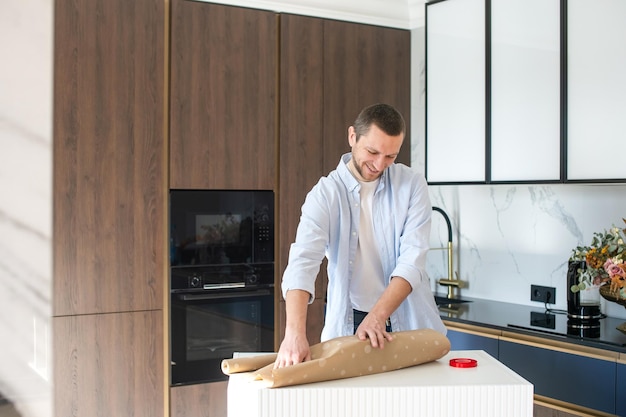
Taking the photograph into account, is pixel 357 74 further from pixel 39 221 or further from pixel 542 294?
pixel 39 221

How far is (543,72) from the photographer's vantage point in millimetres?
3141

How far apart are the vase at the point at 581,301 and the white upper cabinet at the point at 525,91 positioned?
15.3 inches

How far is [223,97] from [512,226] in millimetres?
1550

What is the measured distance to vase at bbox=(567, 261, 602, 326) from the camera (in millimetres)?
3080

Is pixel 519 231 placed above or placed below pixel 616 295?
above

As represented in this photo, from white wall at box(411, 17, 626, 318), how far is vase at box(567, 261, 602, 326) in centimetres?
16

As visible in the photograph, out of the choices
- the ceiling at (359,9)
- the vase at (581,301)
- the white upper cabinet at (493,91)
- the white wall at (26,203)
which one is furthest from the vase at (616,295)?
the white wall at (26,203)

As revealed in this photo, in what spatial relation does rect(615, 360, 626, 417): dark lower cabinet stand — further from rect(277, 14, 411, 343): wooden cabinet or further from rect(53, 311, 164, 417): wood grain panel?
rect(53, 311, 164, 417): wood grain panel

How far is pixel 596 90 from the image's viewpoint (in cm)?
293

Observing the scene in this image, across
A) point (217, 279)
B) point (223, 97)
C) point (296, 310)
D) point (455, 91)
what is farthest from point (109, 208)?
point (455, 91)

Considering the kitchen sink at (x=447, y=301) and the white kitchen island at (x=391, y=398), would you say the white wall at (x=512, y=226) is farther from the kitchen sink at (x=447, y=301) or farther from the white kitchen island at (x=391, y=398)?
the white kitchen island at (x=391, y=398)

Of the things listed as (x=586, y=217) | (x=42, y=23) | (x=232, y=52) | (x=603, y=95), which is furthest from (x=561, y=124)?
(x=42, y=23)

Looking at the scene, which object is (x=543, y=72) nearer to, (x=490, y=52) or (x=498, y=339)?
(x=490, y=52)

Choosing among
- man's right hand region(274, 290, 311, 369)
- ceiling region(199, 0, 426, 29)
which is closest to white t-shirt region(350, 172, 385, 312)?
man's right hand region(274, 290, 311, 369)
